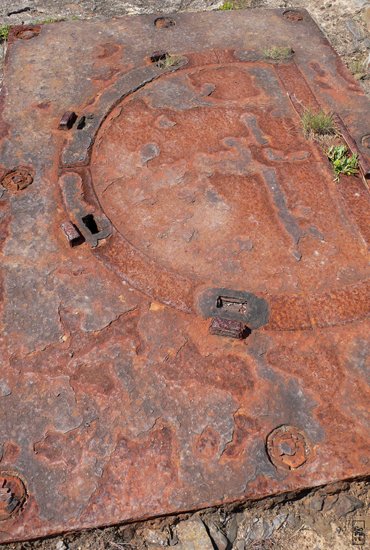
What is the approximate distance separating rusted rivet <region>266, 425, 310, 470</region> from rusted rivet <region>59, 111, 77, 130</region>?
62.4 inches

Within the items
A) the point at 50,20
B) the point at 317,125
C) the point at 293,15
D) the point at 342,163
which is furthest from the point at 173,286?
the point at 50,20

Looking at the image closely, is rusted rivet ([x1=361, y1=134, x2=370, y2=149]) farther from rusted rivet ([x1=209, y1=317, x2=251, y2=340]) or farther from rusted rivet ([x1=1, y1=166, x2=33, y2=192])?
rusted rivet ([x1=1, y1=166, x2=33, y2=192])

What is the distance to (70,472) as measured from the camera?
141 centimetres

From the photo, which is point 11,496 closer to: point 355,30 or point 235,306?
point 235,306

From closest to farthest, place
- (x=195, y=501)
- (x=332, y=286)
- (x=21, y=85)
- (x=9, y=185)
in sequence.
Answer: (x=195, y=501) → (x=332, y=286) → (x=9, y=185) → (x=21, y=85)

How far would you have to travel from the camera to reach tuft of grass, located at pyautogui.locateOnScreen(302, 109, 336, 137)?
221 cm

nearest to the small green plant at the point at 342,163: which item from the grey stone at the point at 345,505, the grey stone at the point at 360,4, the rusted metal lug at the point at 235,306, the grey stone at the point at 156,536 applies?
the rusted metal lug at the point at 235,306

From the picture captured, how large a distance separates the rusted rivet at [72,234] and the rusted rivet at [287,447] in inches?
38.3

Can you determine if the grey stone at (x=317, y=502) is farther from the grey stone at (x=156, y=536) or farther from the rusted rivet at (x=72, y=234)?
the rusted rivet at (x=72, y=234)

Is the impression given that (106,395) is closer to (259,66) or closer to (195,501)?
(195,501)

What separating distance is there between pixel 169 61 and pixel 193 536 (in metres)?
2.17

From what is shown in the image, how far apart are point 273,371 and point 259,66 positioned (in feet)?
5.61

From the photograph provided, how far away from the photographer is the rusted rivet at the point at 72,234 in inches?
72.1

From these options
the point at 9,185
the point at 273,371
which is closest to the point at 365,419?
the point at 273,371
